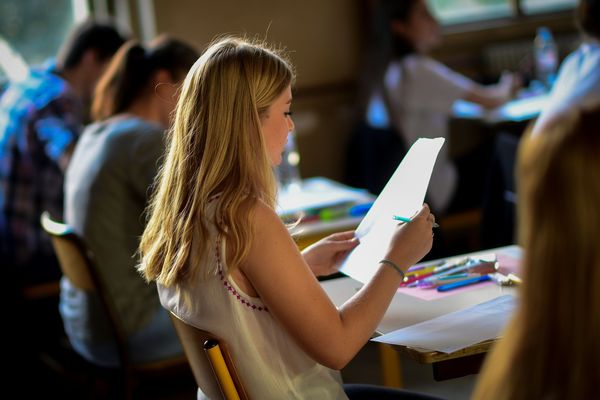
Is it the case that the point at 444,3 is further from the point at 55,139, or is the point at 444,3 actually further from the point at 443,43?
the point at 55,139

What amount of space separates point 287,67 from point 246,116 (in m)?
0.15

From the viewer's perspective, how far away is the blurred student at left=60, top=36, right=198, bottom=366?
2.43 m

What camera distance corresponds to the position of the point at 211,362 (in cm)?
139

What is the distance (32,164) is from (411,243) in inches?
85.9

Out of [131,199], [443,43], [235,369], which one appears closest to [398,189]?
[235,369]

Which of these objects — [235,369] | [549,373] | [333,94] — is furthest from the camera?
[333,94]

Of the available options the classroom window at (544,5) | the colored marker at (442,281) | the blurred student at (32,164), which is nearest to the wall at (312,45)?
the blurred student at (32,164)

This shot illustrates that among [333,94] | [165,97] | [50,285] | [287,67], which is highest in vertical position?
[287,67]

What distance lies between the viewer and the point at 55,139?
3.23m

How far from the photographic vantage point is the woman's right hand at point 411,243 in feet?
4.96

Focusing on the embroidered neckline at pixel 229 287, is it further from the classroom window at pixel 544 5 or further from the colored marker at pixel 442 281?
the classroom window at pixel 544 5

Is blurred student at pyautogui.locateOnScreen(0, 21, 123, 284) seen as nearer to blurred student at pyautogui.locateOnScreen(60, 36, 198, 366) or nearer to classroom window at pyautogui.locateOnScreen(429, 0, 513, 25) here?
blurred student at pyautogui.locateOnScreen(60, 36, 198, 366)

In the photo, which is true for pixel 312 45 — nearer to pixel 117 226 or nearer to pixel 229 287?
pixel 117 226

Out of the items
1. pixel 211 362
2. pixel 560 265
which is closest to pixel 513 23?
pixel 211 362
